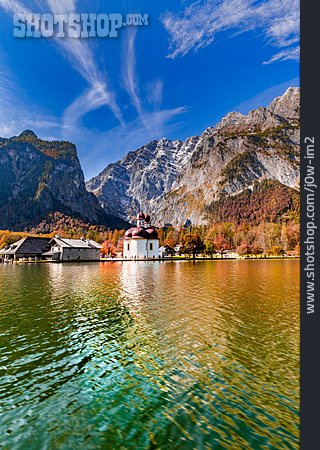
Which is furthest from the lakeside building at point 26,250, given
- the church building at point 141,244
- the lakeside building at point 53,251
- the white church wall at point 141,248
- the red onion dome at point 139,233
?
the red onion dome at point 139,233

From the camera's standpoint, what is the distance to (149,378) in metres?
11.3

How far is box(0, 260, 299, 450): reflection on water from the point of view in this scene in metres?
7.95

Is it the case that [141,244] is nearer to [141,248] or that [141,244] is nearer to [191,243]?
[141,248]

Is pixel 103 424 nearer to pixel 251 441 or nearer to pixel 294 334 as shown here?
pixel 251 441

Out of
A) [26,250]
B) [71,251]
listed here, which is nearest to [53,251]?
[71,251]

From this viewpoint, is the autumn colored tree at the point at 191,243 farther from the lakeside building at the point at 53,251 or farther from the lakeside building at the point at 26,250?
the lakeside building at the point at 26,250

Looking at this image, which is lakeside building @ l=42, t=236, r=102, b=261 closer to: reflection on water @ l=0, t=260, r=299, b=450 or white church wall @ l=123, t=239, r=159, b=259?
white church wall @ l=123, t=239, r=159, b=259

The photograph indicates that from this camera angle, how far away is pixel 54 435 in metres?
7.89

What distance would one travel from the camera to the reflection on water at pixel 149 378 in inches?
313

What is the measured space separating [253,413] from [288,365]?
14.5 feet

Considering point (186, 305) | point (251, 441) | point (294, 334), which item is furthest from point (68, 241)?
point (251, 441)
